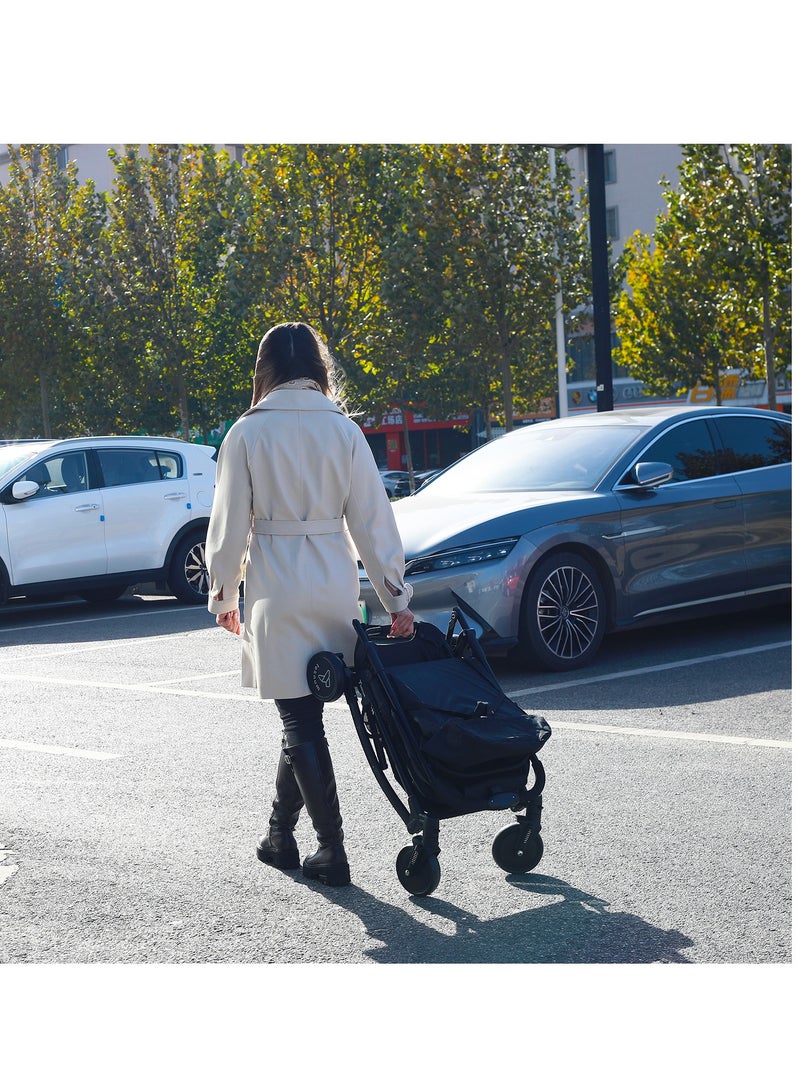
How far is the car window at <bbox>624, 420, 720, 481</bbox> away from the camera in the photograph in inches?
370

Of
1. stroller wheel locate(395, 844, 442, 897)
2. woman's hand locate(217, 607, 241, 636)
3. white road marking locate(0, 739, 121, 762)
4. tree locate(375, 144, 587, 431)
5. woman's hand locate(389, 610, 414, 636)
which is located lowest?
white road marking locate(0, 739, 121, 762)

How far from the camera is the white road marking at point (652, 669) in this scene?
8016mm

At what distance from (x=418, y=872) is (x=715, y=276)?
89.8 feet

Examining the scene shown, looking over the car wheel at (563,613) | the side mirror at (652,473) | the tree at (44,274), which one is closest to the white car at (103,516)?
the car wheel at (563,613)

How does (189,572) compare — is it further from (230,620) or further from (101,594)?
(230,620)

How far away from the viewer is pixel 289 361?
4652 mm

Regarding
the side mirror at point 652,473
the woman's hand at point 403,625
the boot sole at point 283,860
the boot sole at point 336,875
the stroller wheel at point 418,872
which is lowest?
the boot sole at point 283,860

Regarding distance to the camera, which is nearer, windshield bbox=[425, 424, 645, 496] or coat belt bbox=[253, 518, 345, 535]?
coat belt bbox=[253, 518, 345, 535]

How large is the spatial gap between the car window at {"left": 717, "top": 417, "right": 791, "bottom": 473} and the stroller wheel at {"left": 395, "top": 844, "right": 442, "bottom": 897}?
590 cm

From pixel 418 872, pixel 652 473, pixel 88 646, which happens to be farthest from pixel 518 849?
pixel 88 646

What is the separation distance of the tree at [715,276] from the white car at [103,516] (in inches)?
469

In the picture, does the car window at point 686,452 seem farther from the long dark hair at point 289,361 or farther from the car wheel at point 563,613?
the long dark hair at point 289,361

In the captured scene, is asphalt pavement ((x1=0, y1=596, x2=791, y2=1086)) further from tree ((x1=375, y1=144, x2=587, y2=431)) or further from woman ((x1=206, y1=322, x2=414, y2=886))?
tree ((x1=375, y1=144, x2=587, y2=431))

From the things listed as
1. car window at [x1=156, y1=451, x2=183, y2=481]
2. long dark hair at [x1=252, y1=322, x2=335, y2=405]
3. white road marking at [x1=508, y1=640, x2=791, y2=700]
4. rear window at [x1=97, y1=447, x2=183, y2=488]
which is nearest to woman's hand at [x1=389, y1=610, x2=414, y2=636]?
long dark hair at [x1=252, y1=322, x2=335, y2=405]
